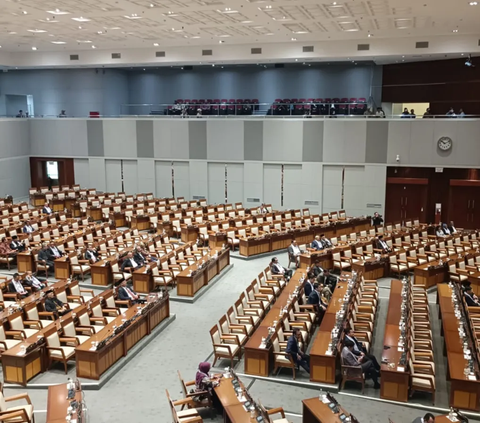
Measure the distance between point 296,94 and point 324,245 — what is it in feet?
46.7

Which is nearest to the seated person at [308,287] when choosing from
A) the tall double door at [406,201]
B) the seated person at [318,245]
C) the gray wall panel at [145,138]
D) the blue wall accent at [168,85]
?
the seated person at [318,245]

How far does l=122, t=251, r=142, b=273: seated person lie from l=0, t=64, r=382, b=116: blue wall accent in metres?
15.3

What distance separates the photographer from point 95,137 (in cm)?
2825

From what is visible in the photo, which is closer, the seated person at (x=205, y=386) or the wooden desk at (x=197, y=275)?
the seated person at (x=205, y=386)

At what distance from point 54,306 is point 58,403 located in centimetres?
412

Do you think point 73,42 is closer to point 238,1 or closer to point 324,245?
point 238,1

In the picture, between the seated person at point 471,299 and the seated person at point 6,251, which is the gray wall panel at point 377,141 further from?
the seated person at point 6,251

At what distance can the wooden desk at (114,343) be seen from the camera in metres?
9.45

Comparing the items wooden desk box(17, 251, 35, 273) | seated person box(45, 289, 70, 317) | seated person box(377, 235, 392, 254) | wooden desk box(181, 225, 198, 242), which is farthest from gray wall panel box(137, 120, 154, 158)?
seated person box(45, 289, 70, 317)

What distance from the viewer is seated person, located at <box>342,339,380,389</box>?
9484 mm

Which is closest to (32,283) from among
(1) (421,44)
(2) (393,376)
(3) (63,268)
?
(3) (63,268)

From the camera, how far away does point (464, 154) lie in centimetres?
2320

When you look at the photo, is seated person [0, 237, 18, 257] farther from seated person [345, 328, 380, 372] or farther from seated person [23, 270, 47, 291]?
seated person [345, 328, 380, 372]

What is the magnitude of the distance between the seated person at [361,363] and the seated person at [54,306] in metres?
6.03
